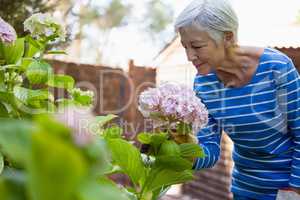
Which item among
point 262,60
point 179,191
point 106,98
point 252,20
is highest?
point 252,20

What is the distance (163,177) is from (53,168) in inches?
29.8

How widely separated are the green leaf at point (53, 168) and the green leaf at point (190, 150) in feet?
2.42

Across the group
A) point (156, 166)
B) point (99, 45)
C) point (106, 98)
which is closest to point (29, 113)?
point (156, 166)

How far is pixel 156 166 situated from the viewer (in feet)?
3.03

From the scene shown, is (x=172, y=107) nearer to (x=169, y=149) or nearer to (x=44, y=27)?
(x=169, y=149)

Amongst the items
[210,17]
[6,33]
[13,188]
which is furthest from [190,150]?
[13,188]

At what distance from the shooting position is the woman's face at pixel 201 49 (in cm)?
143

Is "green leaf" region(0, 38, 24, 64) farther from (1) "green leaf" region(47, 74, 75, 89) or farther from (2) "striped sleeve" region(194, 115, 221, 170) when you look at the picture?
(2) "striped sleeve" region(194, 115, 221, 170)

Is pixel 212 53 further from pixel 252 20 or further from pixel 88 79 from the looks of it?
pixel 88 79

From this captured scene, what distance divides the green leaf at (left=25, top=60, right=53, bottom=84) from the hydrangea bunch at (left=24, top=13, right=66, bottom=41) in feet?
0.36

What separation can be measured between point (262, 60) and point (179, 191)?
4.97m

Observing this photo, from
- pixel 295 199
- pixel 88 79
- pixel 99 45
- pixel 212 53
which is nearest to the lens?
pixel 295 199

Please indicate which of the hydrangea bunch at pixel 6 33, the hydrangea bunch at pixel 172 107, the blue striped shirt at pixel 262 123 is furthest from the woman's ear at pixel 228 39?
the hydrangea bunch at pixel 6 33

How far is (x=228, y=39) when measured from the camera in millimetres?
1530
